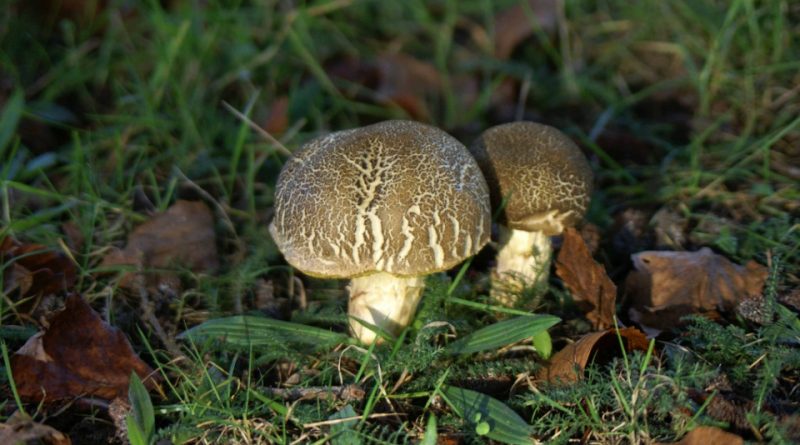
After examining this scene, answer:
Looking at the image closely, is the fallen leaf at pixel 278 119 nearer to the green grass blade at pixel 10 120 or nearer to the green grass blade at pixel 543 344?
→ the green grass blade at pixel 10 120

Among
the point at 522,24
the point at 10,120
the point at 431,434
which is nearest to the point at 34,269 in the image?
the point at 10,120

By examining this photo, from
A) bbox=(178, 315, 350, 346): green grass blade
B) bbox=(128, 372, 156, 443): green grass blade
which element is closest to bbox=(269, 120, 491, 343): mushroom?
bbox=(178, 315, 350, 346): green grass blade

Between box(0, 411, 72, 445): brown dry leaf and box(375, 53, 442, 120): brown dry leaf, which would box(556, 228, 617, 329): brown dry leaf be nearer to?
box(375, 53, 442, 120): brown dry leaf

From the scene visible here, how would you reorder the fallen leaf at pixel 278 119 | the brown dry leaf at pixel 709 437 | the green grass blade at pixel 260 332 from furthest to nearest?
the fallen leaf at pixel 278 119 → the green grass blade at pixel 260 332 → the brown dry leaf at pixel 709 437

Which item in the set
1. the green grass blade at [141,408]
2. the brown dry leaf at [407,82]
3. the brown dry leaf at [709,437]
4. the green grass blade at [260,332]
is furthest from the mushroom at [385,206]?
the brown dry leaf at [407,82]

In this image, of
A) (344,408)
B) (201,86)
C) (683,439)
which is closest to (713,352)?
(683,439)

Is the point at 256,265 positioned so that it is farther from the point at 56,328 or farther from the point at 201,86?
the point at 201,86
